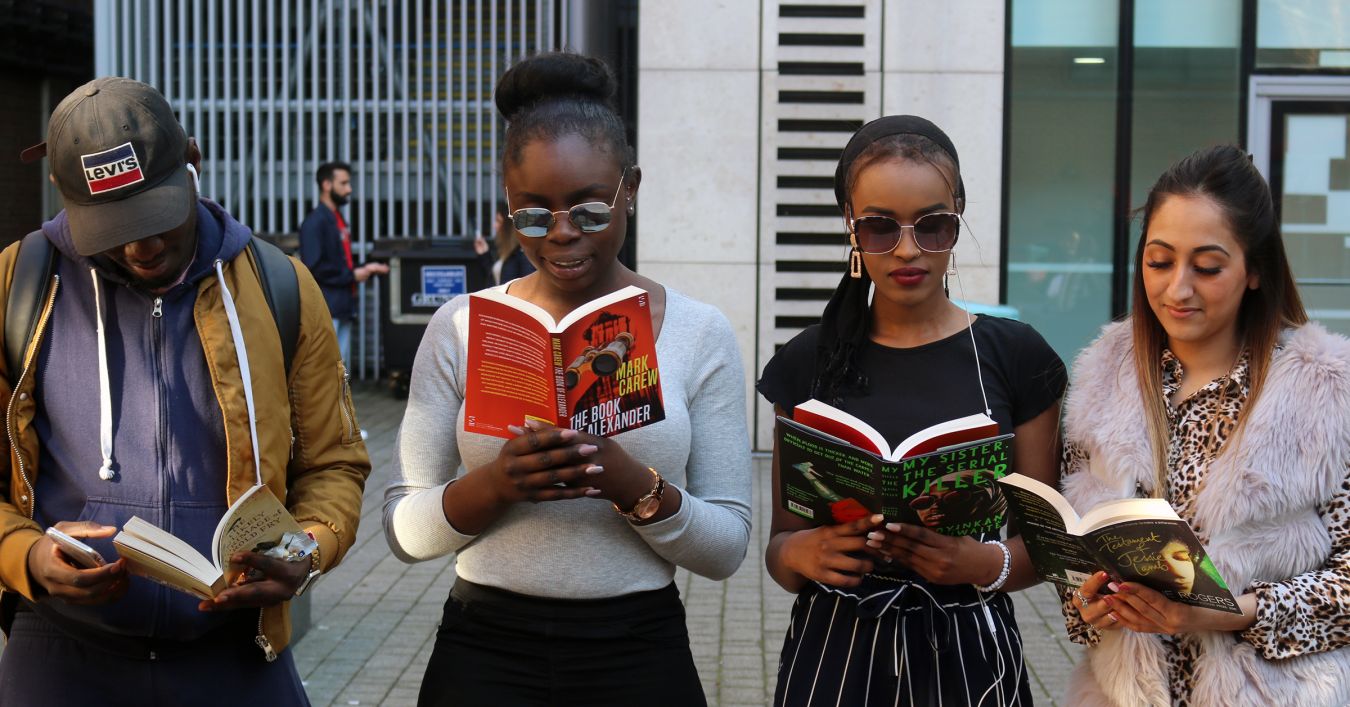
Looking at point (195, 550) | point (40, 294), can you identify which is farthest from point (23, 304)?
point (195, 550)

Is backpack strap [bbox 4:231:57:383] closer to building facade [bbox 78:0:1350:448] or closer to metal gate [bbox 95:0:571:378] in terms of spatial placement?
building facade [bbox 78:0:1350:448]

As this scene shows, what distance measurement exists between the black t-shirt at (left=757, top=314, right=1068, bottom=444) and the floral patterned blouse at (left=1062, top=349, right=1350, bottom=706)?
163 mm

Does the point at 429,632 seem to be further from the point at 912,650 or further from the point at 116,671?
the point at 912,650

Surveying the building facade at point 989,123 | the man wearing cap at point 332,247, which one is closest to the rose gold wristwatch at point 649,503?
the building facade at point 989,123

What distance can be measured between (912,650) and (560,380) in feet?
3.05

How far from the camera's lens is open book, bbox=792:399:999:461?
251cm

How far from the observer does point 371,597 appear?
22.6 feet

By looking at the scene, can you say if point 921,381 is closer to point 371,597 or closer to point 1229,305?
point 1229,305

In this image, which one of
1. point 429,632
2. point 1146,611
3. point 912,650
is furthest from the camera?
point 429,632

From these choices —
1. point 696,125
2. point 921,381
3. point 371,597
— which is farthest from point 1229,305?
point 696,125

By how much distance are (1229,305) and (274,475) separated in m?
1.93

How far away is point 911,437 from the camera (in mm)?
2518

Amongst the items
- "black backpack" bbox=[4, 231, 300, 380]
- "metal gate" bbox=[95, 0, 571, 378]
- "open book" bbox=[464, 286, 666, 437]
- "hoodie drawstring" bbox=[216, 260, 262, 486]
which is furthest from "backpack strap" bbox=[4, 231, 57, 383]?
"metal gate" bbox=[95, 0, 571, 378]

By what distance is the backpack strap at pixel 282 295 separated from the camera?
2.89 m
